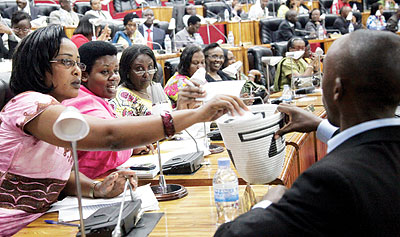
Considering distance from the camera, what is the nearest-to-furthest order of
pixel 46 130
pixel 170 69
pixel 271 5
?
pixel 46 130, pixel 170 69, pixel 271 5

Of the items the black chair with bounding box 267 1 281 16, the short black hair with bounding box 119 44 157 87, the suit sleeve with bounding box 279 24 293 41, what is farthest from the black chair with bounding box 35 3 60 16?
the short black hair with bounding box 119 44 157 87

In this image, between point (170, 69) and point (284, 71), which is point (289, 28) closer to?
point (284, 71)

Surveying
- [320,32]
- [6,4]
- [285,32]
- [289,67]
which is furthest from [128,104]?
[320,32]

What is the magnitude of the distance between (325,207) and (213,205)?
1.94 feet

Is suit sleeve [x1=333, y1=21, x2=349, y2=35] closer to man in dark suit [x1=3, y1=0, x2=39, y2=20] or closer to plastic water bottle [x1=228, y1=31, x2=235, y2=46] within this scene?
plastic water bottle [x1=228, y1=31, x2=235, y2=46]

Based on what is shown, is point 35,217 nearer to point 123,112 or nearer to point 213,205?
point 213,205

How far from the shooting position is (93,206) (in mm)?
1433

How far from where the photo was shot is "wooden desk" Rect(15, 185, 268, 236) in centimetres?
120

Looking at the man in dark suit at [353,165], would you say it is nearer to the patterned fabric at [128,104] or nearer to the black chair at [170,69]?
the patterned fabric at [128,104]

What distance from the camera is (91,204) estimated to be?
1449mm

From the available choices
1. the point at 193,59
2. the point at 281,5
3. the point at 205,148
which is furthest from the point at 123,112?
the point at 281,5

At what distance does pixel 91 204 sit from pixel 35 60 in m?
0.47

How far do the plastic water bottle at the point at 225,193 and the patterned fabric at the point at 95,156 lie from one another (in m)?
0.73

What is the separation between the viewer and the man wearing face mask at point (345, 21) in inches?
364
